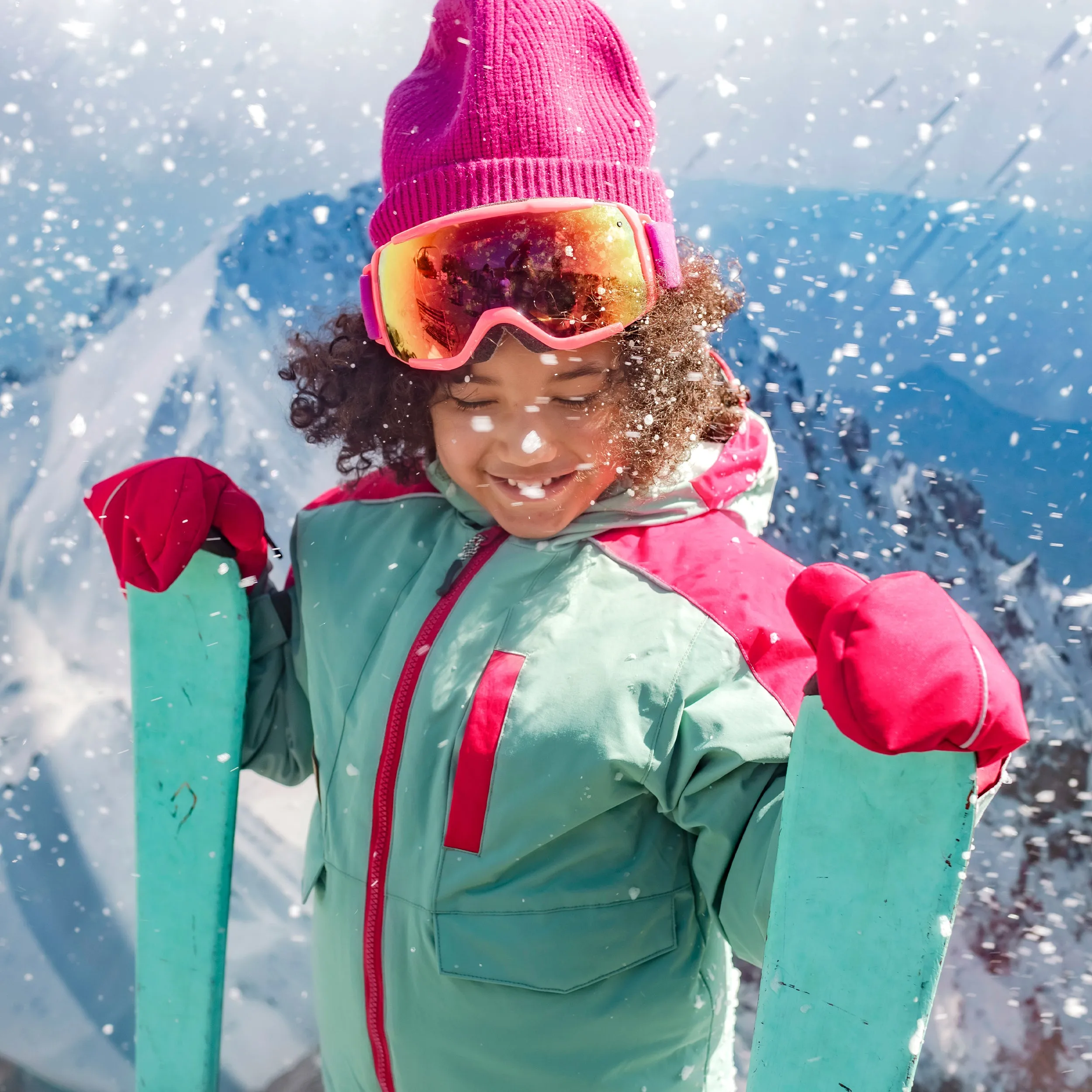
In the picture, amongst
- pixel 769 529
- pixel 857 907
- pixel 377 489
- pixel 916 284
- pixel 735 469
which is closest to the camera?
pixel 857 907

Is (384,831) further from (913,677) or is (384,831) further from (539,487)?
(913,677)

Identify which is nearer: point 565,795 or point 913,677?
point 913,677

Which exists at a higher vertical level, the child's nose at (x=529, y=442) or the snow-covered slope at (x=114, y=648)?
the child's nose at (x=529, y=442)

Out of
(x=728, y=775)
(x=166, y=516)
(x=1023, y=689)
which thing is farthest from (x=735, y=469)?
(x=1023, y=689)

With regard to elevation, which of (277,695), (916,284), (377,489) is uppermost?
(916,284)

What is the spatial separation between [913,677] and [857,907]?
0.98ft

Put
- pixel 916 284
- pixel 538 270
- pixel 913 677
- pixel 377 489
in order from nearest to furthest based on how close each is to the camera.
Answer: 1. pixel 913 677
2. pixel 538 270
3. pixel 377 489
4. pixel 916 284

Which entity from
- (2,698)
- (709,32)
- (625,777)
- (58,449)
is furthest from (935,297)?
(2,698)

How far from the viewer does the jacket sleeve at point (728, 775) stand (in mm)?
1229

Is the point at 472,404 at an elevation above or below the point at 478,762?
above

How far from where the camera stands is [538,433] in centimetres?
136

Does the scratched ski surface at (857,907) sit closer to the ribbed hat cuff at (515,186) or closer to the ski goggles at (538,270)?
the ski goggles at (538,270)

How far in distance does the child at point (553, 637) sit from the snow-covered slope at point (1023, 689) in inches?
26.7

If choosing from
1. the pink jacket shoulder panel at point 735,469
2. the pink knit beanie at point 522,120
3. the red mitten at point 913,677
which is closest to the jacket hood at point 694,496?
the pink jacket shoulder panel at point 735,469
